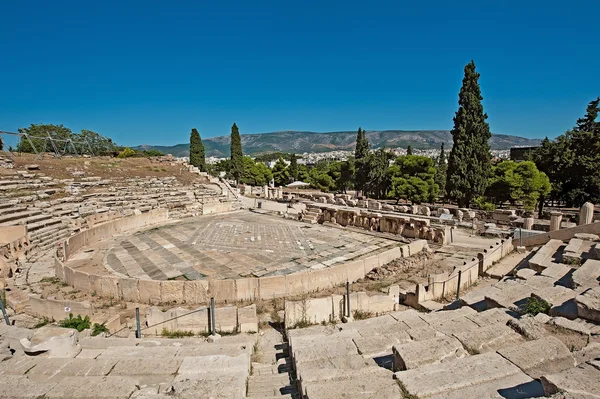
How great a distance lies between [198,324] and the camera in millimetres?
7816

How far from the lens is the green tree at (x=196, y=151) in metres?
49.5

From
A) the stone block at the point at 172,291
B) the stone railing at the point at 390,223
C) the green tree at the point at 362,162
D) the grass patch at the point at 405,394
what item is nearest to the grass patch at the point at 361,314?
the grass patch at the point at 405,394

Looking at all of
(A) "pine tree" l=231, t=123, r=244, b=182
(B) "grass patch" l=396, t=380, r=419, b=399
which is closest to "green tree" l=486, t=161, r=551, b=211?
(B) "grass patch" l=396, t=380, r=419, b=399

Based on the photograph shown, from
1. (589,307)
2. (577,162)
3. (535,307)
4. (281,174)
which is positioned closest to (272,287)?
(535,307)

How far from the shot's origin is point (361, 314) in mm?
8617

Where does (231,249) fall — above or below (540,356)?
below

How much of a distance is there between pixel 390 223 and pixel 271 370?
47.9 feet

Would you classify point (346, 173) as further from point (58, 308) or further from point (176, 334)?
point (58, 308)

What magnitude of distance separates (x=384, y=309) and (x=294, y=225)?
13.0m

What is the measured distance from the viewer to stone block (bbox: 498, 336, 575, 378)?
4.03 meters

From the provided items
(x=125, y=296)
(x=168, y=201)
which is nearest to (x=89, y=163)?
(x=168, y=201)

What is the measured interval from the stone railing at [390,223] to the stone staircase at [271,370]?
11.8 meters

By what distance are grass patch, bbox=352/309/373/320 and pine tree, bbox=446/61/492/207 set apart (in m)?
20.4

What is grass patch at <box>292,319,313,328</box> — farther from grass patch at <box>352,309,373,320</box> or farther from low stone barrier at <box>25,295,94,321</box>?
low stone barrier at <box>25,295,94,321</box>
